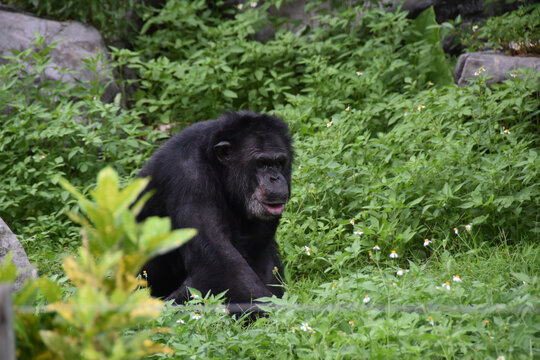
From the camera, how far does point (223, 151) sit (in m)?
5.13

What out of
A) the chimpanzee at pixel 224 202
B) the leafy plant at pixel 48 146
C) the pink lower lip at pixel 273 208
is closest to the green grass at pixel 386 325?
the chimpanzee at pixel 224 202

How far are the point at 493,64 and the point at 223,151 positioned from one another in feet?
12.5

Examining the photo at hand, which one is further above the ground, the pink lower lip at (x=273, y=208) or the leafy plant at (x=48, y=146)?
the leafy plant at (x=48, y=146)

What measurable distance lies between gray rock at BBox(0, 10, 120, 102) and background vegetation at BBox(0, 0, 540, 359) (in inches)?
8.5

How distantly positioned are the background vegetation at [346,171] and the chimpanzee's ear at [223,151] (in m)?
1.03

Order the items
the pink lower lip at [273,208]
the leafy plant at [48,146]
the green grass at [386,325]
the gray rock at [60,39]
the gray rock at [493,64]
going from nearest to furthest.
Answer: the green grass at [386,325]
the pink lower lip at [273,208]
the leafy plant at [48,146]
the gray rock at [493,64]
the gray rock at [60,39]

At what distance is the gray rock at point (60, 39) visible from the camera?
8.36 meters

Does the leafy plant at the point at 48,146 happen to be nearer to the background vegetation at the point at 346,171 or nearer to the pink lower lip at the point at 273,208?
the background vegetation at the point at 346,171

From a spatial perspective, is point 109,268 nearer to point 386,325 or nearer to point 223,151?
point 386,325

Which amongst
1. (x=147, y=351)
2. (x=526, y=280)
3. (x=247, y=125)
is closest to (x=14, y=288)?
(x=247, y=125)

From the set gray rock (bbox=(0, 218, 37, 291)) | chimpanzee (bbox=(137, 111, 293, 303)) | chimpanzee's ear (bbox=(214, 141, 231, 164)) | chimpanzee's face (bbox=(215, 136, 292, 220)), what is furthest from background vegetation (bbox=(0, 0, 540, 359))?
chimpanzee's ear (bbox=(214, 141, 231, 164))

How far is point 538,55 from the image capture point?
7500 mm

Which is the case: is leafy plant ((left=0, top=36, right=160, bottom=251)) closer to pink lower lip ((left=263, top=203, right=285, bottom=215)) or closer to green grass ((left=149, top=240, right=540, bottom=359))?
pink lower lip ((left=263, top=203, right=285, bottom=215))

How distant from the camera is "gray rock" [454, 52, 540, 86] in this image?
728 cm
